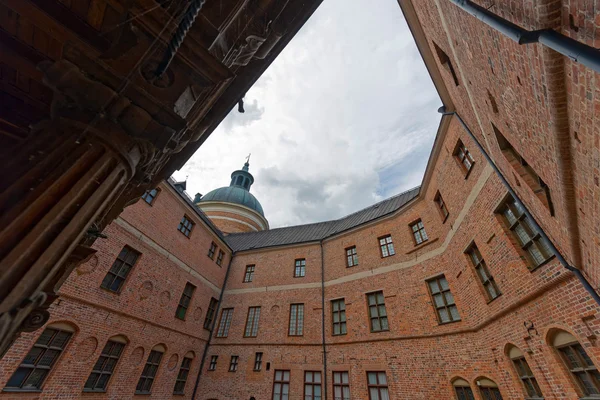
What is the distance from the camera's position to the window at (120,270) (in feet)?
34.6

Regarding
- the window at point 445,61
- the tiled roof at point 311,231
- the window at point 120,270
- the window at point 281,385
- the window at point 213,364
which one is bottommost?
the window at point 281,385

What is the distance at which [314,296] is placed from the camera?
15562 millimetres

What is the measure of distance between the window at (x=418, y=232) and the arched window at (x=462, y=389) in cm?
580

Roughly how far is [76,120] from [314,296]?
15442mm

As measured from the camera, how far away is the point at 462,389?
→ 9.12m

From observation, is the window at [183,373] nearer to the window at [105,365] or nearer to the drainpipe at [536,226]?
the window at [105,365]


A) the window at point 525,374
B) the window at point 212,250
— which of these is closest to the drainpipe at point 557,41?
the window at point 525,374

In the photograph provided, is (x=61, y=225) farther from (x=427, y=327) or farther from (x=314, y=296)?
(x=314, y=296)

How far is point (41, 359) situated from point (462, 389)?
14.8 meters

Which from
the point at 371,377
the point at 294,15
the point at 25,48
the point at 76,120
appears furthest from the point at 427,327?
the point at 25,48

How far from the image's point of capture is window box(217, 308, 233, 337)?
16217 mm

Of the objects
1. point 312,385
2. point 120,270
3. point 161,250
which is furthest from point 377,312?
point 120,270

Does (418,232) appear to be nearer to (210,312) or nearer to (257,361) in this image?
(257,361)

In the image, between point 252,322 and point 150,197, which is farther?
point 252,322
